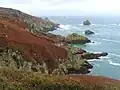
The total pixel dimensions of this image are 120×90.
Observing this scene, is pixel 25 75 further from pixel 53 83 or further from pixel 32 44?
pixel 32 44

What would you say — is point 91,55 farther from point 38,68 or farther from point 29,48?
point 38,68

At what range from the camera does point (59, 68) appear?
55.5 metres

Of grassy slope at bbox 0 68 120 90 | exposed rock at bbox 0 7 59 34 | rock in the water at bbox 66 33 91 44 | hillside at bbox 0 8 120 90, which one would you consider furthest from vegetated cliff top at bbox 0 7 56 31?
grassy slope at bbox 0 68 120 90

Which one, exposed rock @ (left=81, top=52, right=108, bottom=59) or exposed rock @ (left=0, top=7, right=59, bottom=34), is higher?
exposed rock @ (left=0, top=7, right=59, bottom=34)

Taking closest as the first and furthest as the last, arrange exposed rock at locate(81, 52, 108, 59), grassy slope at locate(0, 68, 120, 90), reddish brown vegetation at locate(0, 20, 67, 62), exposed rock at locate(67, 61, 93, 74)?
grassy slope at locate(0, 68, 120, 90) < reddish brown vegetation at locate(0, 20, 67, 62) < exposed rock at locate(67, 61, 93, 74) < exposed rock at locate(81, 52, 108, 59)

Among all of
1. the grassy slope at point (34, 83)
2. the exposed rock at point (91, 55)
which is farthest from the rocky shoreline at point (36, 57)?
the grassy slope at point (34, 83)

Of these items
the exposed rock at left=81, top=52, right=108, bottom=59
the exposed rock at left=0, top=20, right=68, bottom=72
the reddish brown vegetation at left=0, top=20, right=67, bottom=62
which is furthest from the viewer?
the exposed rock at left=81, top=52, right=108, bottom=59

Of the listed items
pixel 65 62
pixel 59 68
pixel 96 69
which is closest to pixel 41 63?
pixel 59 68

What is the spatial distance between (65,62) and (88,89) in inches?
1425

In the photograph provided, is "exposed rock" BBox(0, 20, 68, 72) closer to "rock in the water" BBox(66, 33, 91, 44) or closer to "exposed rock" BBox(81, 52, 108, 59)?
"exposed rock" BBox(81, 52, 108, 59)

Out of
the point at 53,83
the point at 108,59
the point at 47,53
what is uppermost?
the point at 53,83

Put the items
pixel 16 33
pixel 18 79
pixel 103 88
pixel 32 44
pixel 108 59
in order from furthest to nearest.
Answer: pixel 108 59
pixel 16 33
pixel 32 44
pixel 103 88
pixel 18 79

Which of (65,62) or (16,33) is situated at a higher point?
(16,33)

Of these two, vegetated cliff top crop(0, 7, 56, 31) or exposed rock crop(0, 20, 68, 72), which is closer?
exposed rock crop(0, 20, 68, 72)
